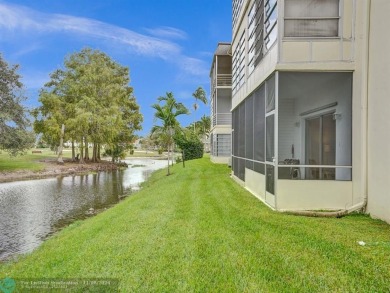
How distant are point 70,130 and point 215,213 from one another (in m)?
32.5

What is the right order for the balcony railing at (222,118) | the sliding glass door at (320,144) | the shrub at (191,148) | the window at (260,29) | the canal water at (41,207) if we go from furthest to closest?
the shrub at (191,148) < the balcony railing at (222,118) < the canal water at (41,207) < the window at (260,29) < the sliding glass door at (320,144)

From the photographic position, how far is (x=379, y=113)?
7156 millimetres

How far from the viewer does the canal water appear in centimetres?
970

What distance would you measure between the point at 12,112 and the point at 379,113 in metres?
31.0

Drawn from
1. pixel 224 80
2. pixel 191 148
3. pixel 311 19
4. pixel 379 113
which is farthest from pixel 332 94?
pixel 191 148

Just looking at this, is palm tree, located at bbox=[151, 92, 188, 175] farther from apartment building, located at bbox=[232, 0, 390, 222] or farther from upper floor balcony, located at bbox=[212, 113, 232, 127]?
apartment building, located at bbox=[232, 0, 390, 222]

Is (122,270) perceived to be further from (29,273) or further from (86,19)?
(86,19)

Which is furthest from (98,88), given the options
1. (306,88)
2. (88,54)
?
(306,88)

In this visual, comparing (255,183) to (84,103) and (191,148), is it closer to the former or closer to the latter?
(84,103)

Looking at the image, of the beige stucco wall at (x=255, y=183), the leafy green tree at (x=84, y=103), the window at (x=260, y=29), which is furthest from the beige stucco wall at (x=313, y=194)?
the leafy green tree at (x=84, y=103)

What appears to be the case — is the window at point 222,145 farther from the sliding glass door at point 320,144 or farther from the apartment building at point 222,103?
the sliding glass door at point 320,144

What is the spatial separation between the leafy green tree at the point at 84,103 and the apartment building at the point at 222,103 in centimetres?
1349

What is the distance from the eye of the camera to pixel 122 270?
5031 millimetres

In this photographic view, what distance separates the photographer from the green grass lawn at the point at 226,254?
4.36 metres
